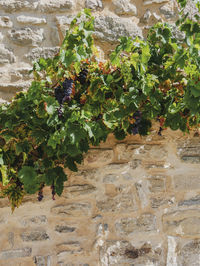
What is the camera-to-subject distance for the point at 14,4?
2.41 metres

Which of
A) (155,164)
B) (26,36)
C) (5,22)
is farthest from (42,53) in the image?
(155,164)

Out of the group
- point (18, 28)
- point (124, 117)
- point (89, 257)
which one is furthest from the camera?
point (18, 28)

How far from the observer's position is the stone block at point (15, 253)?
2.13m

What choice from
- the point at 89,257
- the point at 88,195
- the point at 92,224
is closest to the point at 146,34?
the point at 88,195

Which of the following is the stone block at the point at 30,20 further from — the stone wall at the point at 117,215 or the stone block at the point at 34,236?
the stone block at the point at 34,236

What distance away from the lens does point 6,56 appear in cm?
237

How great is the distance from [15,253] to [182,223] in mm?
1036

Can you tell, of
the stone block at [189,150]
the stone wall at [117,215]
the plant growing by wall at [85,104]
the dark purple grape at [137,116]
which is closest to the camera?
the plant growing by wall at [85,104]

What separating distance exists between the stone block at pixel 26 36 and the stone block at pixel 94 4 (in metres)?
0.39

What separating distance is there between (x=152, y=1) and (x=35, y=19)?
82 centimetres

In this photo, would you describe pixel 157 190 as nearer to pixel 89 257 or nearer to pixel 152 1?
pixel 89 257

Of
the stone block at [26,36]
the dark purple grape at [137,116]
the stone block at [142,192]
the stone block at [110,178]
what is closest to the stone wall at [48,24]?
the stone block at [26,36]

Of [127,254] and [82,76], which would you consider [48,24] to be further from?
[127,254]

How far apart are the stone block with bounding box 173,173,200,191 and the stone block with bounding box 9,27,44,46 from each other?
1.29 meters
